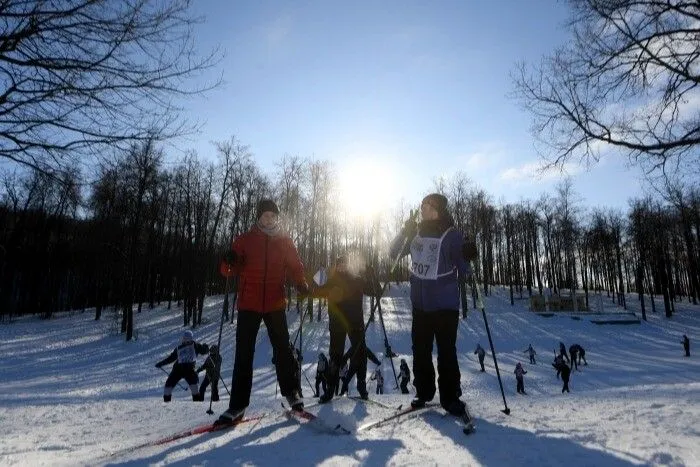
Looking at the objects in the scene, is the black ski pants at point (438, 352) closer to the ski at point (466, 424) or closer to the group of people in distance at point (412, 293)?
the group of people in distance at point (412, 293)

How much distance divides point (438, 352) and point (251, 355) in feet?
6.09

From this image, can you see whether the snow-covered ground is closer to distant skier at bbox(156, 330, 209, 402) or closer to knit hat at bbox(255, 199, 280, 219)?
distant skier at bbox(156, 330, 209, 402)

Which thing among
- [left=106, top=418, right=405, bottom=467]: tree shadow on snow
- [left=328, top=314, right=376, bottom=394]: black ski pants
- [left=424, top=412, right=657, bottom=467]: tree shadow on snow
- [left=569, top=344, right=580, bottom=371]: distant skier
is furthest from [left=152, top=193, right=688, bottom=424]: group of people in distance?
[left=569, top=344, right=580, bottom=371]: distant skier

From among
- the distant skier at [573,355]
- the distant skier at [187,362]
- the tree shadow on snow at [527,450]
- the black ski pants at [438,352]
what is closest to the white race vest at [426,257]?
the black ski pants at [438,352]

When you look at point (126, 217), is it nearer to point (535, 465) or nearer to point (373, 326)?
point (373, 326)

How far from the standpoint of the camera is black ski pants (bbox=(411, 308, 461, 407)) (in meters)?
4.21

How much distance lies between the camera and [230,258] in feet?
13.9

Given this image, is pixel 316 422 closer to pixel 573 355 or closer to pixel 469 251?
pixel 469 251

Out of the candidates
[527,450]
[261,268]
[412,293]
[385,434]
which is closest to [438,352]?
[412,293]

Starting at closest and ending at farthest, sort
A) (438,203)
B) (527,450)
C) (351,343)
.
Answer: (527,450) < (438,203) < (351,343)

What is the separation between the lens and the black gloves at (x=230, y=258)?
4.25m

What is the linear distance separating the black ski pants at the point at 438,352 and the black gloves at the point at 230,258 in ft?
6.24

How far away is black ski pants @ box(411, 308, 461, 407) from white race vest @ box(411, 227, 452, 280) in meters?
0.38

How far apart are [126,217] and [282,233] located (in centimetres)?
3244
